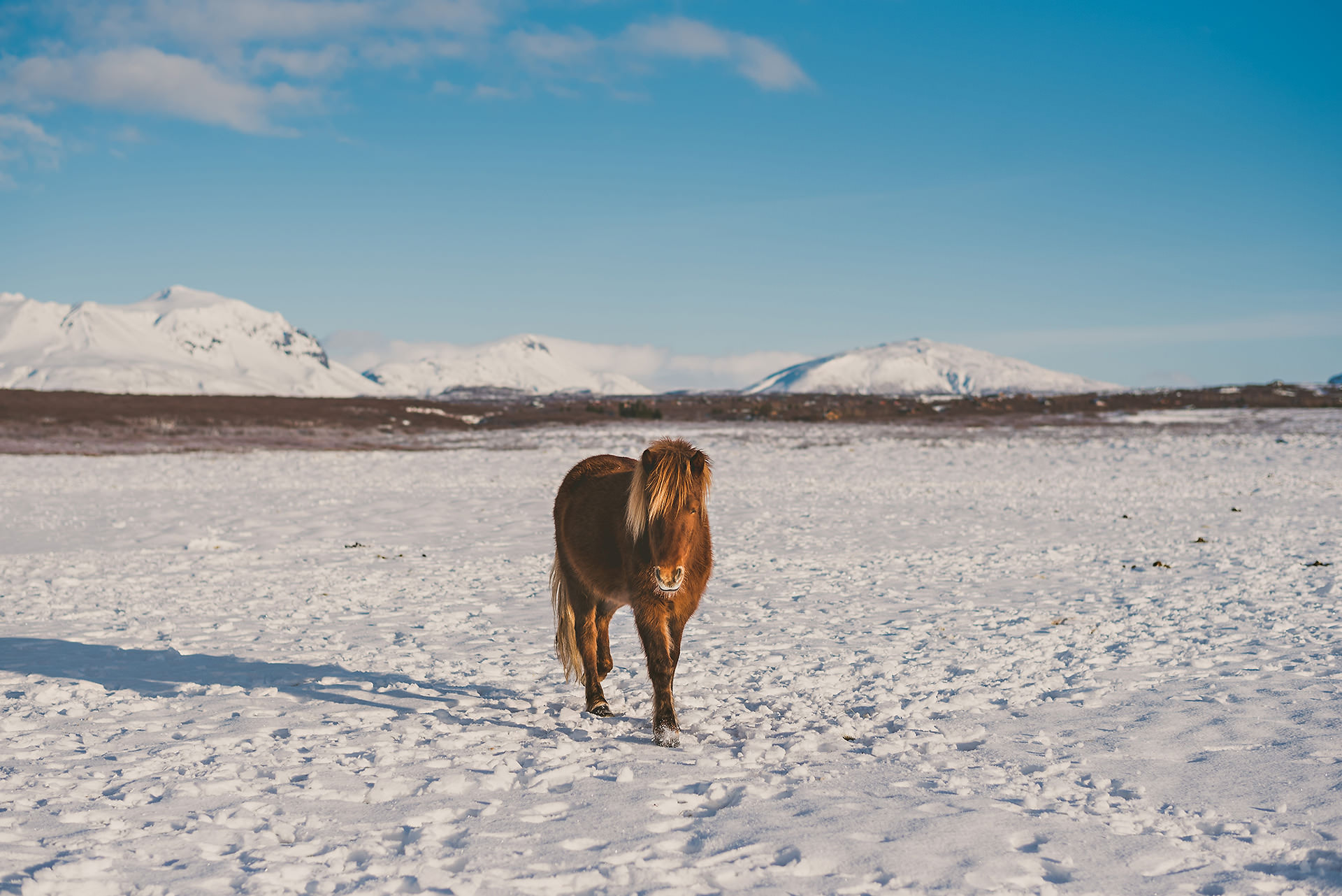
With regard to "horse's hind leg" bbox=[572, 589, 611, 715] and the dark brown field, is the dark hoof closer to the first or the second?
"horse's hind leg" bbox=[572, 589, 611, 715]

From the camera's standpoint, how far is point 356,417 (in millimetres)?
57594

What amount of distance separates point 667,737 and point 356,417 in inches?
2194

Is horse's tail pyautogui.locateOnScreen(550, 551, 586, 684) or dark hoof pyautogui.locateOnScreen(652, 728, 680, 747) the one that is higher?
horse's tail pyautogui.locateOnScreen(550, 551, 586, 684)

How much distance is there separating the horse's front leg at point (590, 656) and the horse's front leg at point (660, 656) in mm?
740

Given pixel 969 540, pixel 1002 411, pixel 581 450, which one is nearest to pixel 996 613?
pixel 969 540

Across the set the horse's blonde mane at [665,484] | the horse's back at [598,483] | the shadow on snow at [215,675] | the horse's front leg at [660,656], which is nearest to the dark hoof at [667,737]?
the horse's front leg at [660,656]

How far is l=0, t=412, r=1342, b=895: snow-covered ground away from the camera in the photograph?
4.61 m

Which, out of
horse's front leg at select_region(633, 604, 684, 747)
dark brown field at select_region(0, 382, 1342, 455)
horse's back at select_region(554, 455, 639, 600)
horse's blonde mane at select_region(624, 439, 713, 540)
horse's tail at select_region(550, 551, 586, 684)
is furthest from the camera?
dark brown field at select_region(0, 382, 1342, 455)

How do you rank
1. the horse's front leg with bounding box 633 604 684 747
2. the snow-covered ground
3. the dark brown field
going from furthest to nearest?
the dark brown field
the horse's front leg with bounding box 633 604 684 747
the snow-covered ground

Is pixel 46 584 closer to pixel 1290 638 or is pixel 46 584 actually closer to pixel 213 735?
pixel 213 735

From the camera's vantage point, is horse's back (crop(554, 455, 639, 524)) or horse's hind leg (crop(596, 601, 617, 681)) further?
horse's hind leg (crop(596, 601, 617, 681))

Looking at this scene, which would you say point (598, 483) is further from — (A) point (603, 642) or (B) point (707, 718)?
(B) point (707, 718)

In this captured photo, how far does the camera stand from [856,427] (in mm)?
53688

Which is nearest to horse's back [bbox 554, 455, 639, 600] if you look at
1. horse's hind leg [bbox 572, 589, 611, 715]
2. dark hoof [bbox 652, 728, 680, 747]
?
horse's hind leg [bbox 572, 589, 611, 715]
